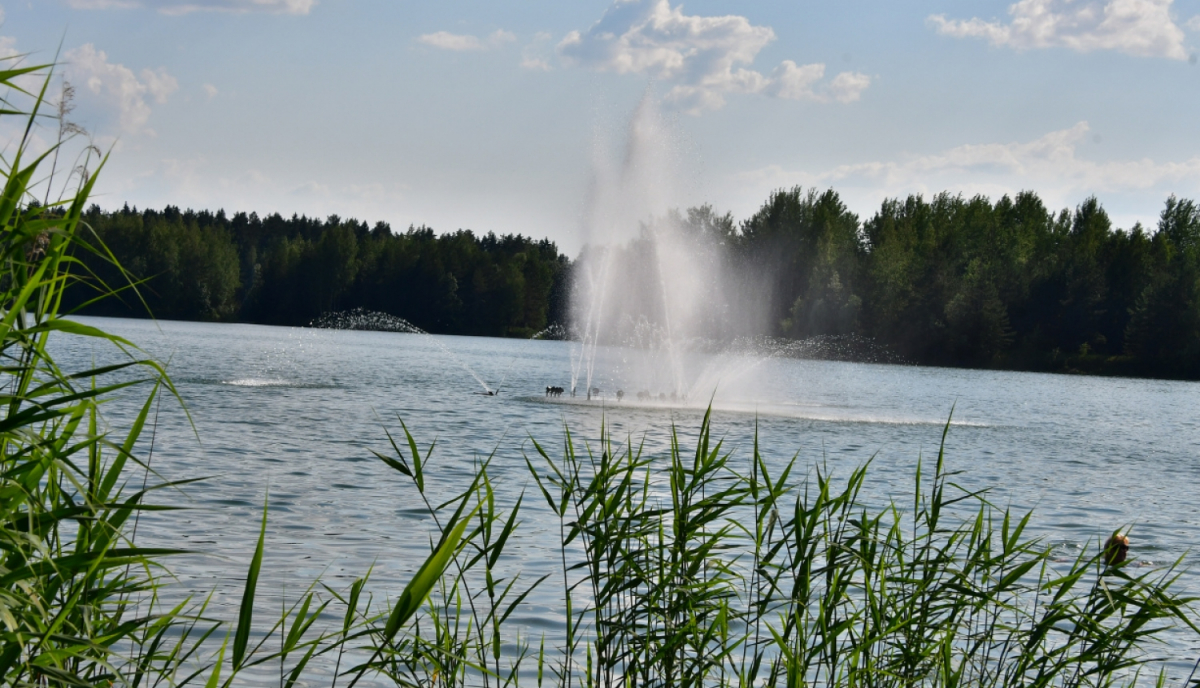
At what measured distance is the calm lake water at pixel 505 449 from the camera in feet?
31.9

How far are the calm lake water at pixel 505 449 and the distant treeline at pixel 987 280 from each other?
35784 mm

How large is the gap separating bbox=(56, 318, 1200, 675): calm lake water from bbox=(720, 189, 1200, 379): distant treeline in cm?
3578

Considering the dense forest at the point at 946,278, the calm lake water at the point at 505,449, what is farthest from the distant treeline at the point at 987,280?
the calm lake water at the point at 505,449

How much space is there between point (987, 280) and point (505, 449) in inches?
2820

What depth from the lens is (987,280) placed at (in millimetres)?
81688

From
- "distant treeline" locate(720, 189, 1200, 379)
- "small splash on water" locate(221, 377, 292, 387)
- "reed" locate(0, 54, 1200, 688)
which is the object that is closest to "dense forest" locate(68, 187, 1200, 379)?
"distant treeline" locate(720, 189, 1200, 379)

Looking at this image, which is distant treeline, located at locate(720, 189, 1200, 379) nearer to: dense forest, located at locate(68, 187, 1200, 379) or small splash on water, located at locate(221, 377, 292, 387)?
dense forest, located at locate(68, 187, 1200, 379)

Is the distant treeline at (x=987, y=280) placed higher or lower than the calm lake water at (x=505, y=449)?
higher

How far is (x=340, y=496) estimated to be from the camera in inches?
501

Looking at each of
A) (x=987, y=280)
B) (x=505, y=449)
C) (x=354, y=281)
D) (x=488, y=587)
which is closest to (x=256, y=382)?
(x=505, y=449)

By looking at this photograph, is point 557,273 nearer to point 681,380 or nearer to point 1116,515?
point 681,380

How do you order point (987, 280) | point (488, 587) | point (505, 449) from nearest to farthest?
point (488, 587) < point (505, 449) < point (987, 280)

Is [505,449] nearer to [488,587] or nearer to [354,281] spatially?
[488,587]

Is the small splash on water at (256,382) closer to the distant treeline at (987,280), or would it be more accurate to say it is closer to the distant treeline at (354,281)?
the distant treeline at (987,280)
